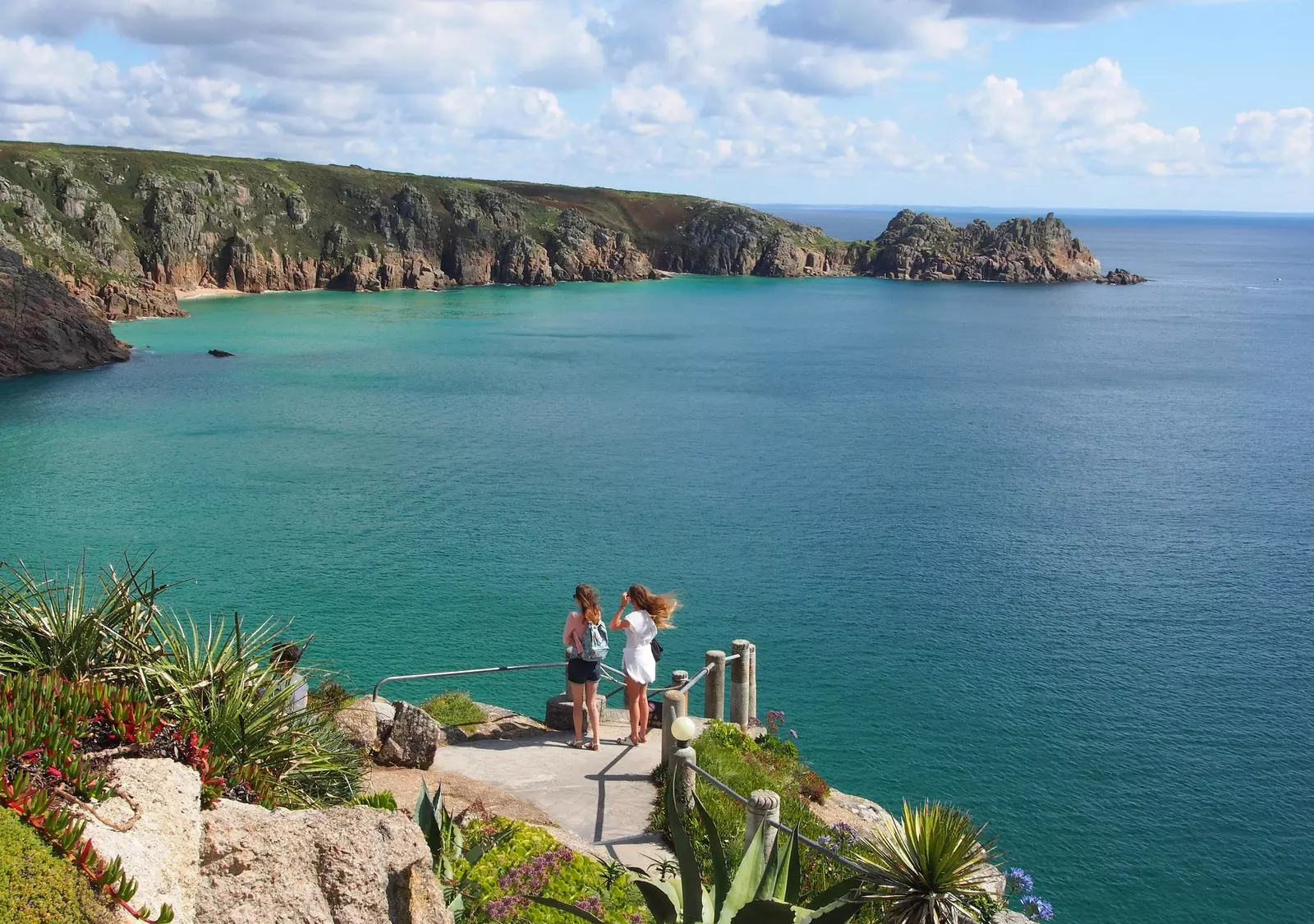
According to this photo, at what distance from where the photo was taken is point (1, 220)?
101 metres

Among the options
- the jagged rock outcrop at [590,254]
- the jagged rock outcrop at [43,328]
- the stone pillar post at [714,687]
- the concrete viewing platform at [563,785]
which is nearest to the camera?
the concrete viewing platform at [563,785]

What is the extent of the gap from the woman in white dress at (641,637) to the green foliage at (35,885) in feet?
26.9

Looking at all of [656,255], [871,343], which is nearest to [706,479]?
[871,343]

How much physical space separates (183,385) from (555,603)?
154ft

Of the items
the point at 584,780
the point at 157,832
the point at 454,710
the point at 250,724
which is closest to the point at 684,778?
the point at 584,780

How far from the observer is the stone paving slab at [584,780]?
1144 cm

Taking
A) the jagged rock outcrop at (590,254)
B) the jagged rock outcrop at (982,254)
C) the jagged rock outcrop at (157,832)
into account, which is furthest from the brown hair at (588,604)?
the jagged rock outcrop at (982,254)

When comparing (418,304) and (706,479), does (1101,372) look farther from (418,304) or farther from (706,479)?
(418,304)

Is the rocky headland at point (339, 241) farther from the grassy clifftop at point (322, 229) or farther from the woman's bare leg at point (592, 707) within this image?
the woman's bare leg at point (592, 707)

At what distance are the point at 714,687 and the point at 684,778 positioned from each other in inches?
183

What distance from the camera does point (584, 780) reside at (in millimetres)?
12828

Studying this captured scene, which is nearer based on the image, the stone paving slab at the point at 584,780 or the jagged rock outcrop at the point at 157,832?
the jagged rock outcrop at the point at 157,832

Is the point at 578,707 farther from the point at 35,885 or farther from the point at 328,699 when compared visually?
the point at 35,885

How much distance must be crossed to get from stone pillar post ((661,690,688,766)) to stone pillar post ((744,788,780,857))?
2923mm
